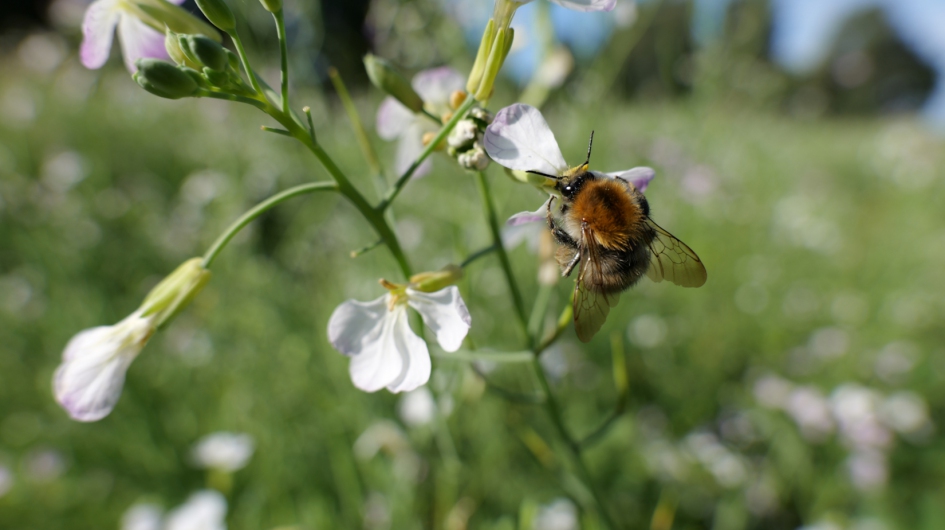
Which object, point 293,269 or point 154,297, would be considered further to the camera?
point 293,269

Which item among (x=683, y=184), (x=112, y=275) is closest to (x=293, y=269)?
(x=112, y=275)

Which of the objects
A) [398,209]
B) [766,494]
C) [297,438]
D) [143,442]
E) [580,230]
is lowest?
[766,494]

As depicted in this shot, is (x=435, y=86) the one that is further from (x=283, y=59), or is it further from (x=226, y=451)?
(x=226, y=451)

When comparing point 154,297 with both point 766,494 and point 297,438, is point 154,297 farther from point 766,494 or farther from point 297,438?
point 766,494

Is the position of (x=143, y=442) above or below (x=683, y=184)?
above

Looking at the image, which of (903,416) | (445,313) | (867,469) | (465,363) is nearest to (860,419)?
(867,469)
